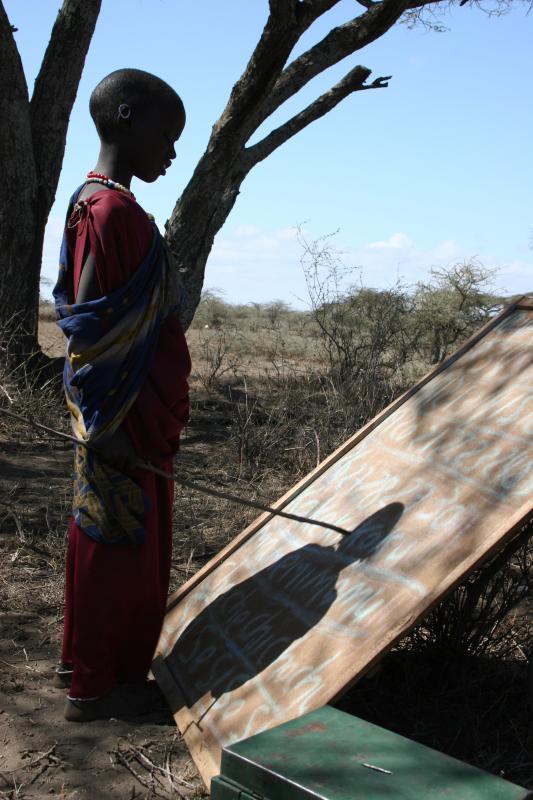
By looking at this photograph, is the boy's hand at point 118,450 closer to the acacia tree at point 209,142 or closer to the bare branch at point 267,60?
the acacia tree at point 209,142

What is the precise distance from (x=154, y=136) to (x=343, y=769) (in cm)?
181

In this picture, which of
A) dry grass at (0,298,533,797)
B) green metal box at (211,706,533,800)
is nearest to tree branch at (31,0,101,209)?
dry grass at (0,298,533,797)

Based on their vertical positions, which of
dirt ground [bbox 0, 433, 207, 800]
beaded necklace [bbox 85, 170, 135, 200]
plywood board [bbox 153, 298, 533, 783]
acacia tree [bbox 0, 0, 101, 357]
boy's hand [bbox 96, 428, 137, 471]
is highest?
acacia tree [bbox 0, 0, 101, 357]

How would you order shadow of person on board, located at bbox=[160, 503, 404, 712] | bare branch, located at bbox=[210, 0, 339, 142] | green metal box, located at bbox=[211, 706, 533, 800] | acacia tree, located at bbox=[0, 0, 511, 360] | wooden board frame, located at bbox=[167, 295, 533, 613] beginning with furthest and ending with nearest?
acacia tree, located at bbox=[0, 0, 511, 360]
bare branch, located at bbox=[210, 0, 339, 142]
wooden board frame, located at bbox=[167, 295, 533, 613]
shadow of person on board, located at bbox=[160, 503, 404, 712]
green metal box, located at bbox=[211, 706, 533, 800]

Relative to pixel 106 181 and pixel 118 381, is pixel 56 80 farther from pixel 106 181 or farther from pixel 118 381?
pixel 118 381

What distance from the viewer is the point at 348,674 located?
206cm

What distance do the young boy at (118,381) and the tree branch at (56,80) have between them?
437 centimetres

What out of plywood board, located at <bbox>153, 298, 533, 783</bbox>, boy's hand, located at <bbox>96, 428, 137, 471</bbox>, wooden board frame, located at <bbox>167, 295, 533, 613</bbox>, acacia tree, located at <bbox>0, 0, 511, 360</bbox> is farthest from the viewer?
acacia tree, located at <bbox>0, 0, 511, 360</bbox>

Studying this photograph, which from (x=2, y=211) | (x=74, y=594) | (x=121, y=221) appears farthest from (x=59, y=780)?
(x=2, y=211)

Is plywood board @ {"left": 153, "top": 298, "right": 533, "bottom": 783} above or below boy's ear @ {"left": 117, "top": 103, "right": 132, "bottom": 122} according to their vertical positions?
below

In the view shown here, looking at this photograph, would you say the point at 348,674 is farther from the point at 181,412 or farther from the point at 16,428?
the point at 16,428

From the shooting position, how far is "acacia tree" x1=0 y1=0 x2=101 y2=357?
6.48 meters

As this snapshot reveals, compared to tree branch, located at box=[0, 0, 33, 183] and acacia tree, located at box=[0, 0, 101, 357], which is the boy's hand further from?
tree branch, located at box=[0, 0, 33, 183]

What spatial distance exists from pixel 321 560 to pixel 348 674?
1.82 feet
